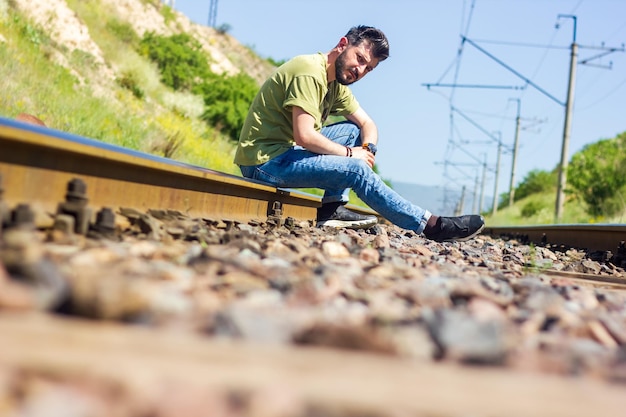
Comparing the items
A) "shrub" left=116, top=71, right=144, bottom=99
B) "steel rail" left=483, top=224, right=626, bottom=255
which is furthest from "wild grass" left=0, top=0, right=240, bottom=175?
"steel rail" left=483, top=224, right=626, bottom=255

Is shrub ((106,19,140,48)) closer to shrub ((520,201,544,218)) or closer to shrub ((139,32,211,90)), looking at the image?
shrub ((139,32,211,90))

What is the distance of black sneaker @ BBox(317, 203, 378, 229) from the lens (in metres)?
5.71

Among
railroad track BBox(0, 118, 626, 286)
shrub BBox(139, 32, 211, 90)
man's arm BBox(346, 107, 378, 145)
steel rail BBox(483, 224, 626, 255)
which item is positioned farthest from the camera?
shrub BBox(139, 32, 211, 90)

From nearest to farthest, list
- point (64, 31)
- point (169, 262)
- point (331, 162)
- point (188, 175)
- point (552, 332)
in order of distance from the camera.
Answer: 1. point (552, 332)
2. point (169, 262)
3. point (188, 175)
4. point (331, 162)
5. point (64, 31)

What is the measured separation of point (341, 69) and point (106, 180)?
245 centimetres

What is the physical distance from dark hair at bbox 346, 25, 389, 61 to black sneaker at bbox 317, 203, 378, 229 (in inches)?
52.4

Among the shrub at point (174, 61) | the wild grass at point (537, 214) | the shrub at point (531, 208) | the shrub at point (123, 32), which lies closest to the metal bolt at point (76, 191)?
the shrub at point (174, 61)

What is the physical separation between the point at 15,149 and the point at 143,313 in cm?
162

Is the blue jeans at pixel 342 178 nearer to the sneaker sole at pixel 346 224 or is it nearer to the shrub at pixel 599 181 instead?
the sneaker sole at pixel 346 224

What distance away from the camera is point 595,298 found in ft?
9.23

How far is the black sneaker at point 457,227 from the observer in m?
5.42

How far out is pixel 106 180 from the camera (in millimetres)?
3391

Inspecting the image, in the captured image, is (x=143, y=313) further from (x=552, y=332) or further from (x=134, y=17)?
(x=134, y=17)

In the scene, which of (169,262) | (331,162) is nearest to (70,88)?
(331,162)
